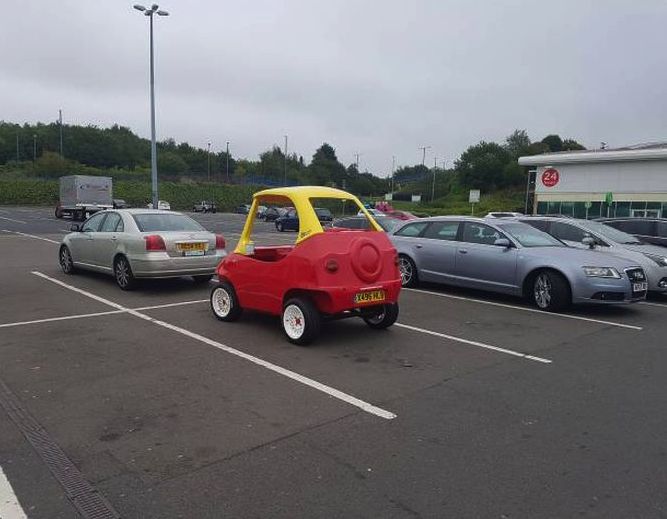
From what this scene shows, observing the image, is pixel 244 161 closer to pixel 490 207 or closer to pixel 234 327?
pixel 490 207

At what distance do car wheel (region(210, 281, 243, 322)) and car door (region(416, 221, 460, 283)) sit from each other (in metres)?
4.44

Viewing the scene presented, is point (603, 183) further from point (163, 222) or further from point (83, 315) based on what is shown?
point (83, 315)

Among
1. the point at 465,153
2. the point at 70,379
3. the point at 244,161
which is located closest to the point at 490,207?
the point at 465,153

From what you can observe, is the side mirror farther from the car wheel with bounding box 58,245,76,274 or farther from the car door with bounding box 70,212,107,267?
the car wheel with bounding box 58,245,76,274

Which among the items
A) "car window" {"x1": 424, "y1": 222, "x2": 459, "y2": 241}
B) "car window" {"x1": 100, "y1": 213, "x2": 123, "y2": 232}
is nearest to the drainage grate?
"car window" {"x1": 100, "y1": 213, "x2": 123, "y2": 232}

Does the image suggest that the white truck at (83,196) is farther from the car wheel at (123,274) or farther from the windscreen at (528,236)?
the windscreen at (528,236)

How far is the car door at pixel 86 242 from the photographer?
11.0 meters

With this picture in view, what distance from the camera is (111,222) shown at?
10.7 meters

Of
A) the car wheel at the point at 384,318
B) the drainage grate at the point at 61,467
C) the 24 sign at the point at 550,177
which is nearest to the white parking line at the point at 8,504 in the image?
the drainage grate at the point at 61,467

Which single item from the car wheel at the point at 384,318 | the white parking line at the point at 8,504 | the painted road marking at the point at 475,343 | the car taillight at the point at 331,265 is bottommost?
the white parking line at the point at 8,504

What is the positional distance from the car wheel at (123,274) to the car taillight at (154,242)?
603 millimetres

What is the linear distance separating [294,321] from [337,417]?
2220mm

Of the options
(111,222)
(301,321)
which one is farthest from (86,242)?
(301,321)

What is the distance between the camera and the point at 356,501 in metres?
3.17
